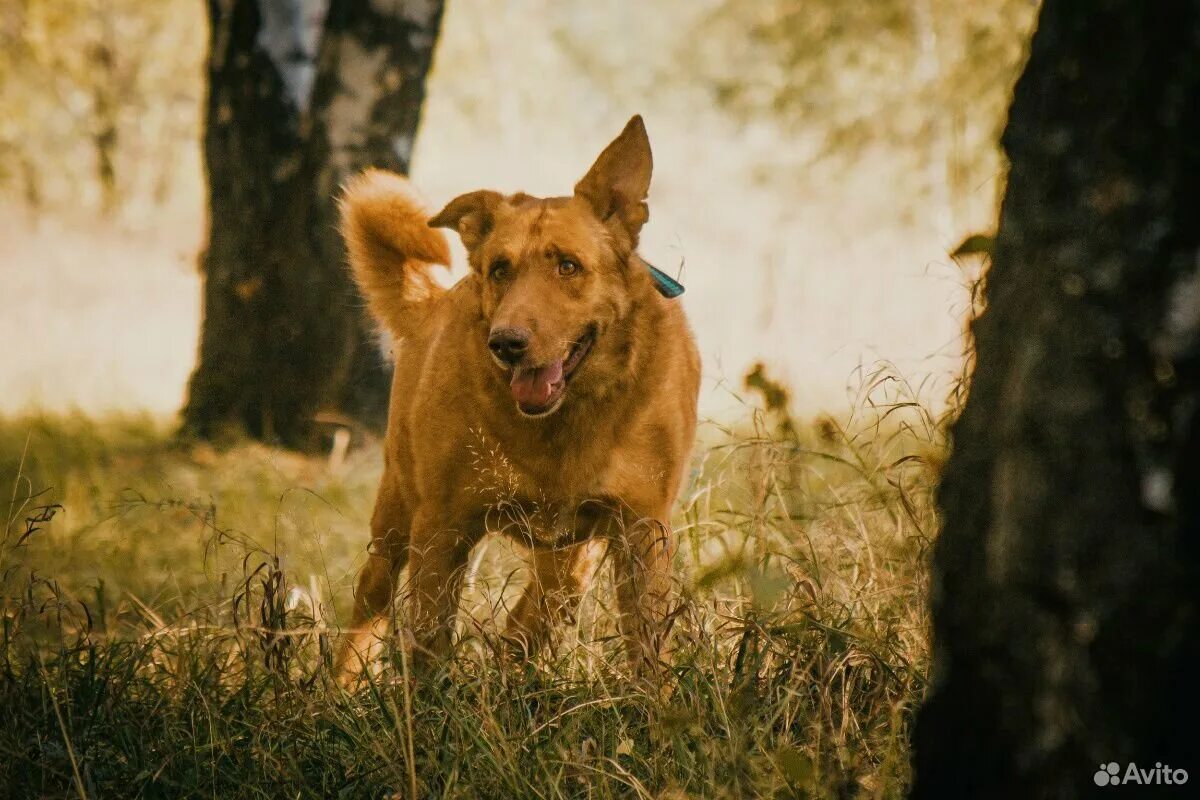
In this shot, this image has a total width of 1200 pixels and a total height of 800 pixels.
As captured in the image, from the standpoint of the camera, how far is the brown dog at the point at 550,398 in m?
3.50

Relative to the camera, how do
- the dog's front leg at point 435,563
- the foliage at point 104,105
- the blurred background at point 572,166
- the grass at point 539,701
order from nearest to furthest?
the grass at point 539,701
the dog's front leg at point 435,563
the blurred background at point 572,166
the foliage at point 104,105

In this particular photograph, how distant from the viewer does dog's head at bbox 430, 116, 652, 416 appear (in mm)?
3471

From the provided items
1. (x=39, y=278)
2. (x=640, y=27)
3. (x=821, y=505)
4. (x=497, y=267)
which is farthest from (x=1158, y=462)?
(x=640, y=27)

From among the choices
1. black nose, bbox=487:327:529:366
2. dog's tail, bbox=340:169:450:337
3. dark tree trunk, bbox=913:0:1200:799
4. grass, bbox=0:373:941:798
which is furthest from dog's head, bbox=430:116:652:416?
dark tree trunk, bbox=913:0:1200:799

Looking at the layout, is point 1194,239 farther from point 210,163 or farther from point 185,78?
point 185,78

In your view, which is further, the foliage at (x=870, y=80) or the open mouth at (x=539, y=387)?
the foliage at (x=870, y=80)

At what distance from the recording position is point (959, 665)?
5.90 ft

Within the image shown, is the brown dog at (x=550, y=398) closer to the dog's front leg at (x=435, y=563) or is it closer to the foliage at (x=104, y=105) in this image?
the dog's front leg at (x=435, y=563)

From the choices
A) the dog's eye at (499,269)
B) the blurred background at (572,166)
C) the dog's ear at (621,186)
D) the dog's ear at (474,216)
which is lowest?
the dog's eye at (499,269)

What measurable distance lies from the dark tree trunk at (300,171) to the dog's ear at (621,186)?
3243 millimetres

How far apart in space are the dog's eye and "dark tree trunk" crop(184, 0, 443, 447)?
10.6 feet

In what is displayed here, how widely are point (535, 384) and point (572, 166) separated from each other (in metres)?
20.8

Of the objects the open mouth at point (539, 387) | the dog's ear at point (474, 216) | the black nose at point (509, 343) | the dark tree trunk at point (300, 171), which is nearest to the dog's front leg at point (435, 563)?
the open mouth at point (539, 387)

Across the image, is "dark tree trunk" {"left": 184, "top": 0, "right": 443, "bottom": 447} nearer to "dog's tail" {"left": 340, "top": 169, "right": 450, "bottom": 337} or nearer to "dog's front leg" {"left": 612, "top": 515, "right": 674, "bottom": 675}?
"dog's tail" {"left": 340, "top": 169, "right": 450, "bottom": 337}
